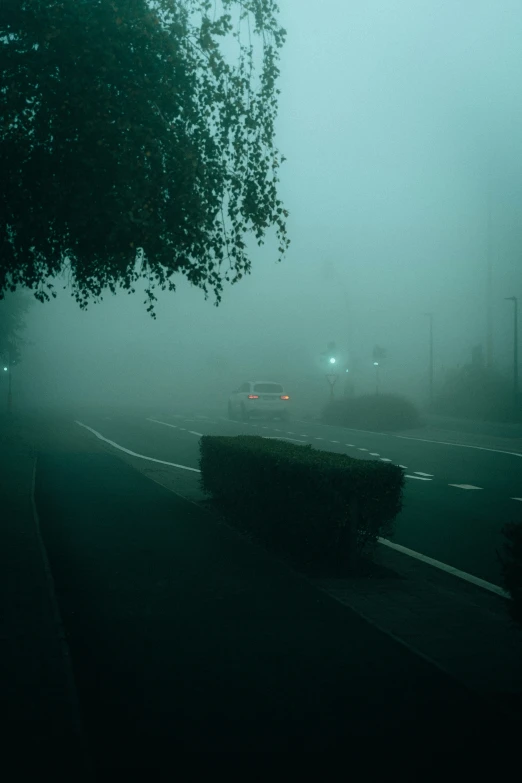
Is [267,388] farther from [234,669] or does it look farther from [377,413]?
[234,669]

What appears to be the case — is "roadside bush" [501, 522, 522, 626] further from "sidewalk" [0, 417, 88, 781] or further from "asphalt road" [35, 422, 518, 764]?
"sidewalk" [0, 417, 88, 781]

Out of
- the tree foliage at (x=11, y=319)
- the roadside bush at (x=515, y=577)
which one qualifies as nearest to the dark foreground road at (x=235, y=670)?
the roadside bush at (x=515, y=577)

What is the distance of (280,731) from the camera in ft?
11.8

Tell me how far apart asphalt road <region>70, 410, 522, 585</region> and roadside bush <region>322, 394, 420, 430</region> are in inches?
107

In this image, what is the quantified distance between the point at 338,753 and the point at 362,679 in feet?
2.96

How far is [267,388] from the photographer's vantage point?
3856 centimetres

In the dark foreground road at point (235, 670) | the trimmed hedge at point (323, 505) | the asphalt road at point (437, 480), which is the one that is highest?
the trimmed hedge at point (323, 505)

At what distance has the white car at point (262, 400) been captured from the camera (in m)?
37.4

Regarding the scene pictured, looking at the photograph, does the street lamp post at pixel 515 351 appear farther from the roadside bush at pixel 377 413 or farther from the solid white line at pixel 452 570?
the solid white line at pixel 452 570

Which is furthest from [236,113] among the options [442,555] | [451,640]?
[451,640]

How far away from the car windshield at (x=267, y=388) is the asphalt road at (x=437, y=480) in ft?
18.0

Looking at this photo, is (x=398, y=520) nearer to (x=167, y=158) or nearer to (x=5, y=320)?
(x=167, y=158)

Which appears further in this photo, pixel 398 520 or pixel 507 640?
pixel 398 520

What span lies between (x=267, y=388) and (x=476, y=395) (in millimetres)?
13312
